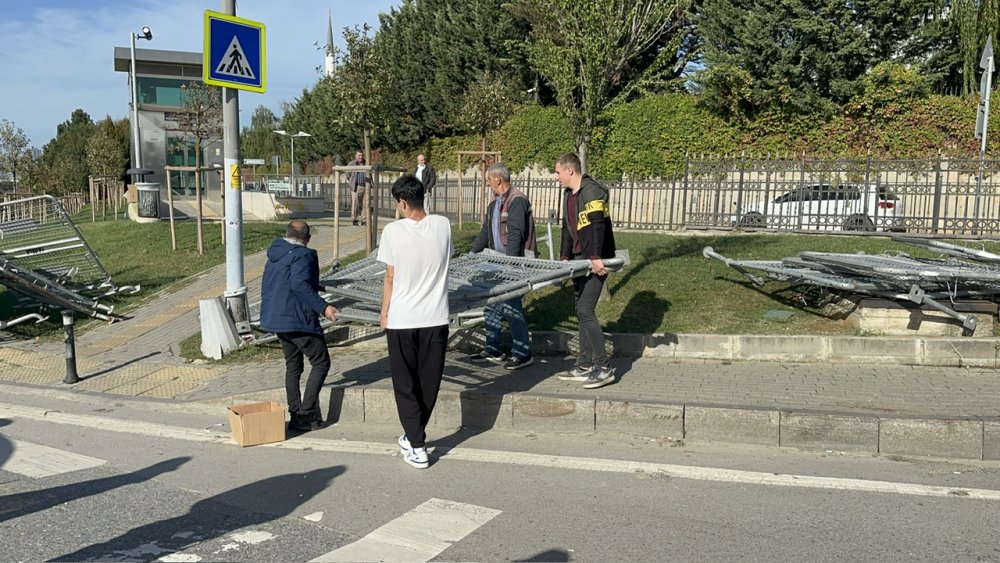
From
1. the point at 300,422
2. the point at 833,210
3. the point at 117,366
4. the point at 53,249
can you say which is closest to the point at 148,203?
the point at 53,249

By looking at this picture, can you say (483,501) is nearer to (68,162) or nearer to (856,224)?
(856,224)

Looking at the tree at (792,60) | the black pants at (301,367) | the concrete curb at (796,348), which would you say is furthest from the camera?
the tree at (792,60)

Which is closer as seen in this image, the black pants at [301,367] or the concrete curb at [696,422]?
the concrete curb at [696,422]

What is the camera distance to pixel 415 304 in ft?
17.8

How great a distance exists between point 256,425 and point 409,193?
2.25m

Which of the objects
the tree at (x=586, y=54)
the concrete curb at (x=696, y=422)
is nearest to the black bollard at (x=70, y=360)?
the concrete curb at (x=696, y=422)

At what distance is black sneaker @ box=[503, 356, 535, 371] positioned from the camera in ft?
25.4

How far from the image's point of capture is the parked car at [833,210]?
15.9 m

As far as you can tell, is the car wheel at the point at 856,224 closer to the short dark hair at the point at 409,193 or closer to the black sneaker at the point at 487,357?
the black sneaker at the point at 487,357

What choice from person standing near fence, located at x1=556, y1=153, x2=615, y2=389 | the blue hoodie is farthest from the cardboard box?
person standing near fence, located at x1=556, y1=153, x2=615, y2=389

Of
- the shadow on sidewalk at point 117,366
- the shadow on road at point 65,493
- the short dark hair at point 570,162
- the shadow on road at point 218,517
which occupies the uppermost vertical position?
the short dark hair at point 570,162

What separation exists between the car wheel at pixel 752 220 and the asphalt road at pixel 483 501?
454 inches

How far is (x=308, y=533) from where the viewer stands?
4.36m

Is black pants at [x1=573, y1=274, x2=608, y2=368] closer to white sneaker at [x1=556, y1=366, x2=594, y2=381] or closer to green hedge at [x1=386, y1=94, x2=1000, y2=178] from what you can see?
white sneaker at [x1=556, y1=366, x2=594, y2=381]
